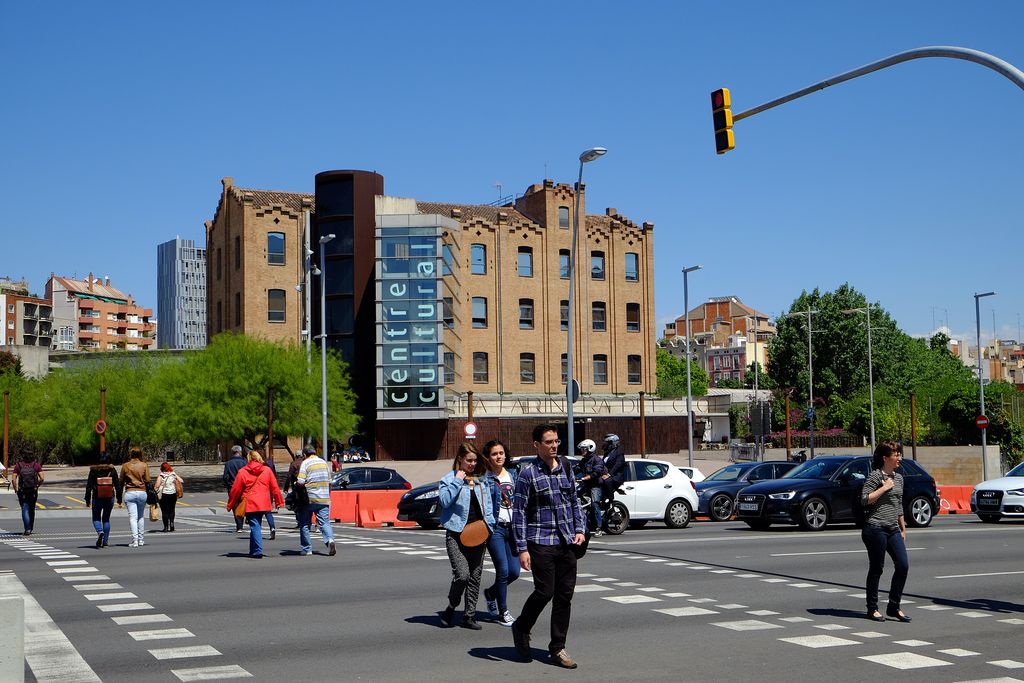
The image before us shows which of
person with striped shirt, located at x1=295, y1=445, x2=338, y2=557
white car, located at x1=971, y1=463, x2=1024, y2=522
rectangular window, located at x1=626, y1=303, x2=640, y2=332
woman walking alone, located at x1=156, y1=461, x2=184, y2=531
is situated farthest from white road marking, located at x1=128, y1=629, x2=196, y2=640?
rectangular window, located at x1=626, y1=303, x2=640, y2=332

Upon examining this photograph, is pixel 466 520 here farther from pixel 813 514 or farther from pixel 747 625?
pixel 813 514

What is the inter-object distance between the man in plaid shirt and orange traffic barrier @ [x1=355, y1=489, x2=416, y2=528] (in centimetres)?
1913

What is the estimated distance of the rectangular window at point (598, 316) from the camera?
231 ft

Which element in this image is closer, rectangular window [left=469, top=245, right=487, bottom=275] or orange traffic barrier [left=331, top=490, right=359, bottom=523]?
orange traffic barrier [left=331, top=490, right=359, bottom=523]

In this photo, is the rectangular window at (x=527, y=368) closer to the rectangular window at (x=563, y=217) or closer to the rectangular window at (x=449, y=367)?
the rectangular window at (x=449, y=367)

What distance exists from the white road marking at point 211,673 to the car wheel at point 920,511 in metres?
18.6

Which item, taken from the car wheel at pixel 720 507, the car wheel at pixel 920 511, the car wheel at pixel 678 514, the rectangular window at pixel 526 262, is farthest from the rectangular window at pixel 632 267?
the car wheel at pixel 920 511

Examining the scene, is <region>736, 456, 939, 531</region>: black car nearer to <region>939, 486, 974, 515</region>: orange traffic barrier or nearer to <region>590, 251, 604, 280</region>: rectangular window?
<region>939, 486, 974, 515</region>: orange traffic barrier

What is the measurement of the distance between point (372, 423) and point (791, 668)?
5515 centimetres

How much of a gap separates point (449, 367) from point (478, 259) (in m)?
8.67

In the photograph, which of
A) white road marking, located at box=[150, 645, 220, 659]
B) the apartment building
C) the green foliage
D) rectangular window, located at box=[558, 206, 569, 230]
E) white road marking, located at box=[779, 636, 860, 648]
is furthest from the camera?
the apartment building

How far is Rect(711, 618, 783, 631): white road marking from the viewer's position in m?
10.9

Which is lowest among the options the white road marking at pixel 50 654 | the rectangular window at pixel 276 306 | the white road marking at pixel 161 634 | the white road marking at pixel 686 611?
the white road marking at pixel 686 611

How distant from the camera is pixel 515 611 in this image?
12.2 metres
